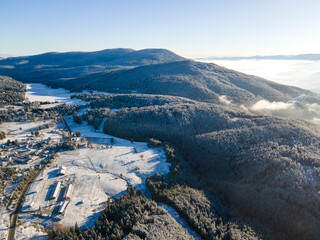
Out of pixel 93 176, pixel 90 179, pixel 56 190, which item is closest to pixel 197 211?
pixel 90 179

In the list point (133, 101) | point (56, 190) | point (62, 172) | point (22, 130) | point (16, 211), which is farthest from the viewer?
point (133, 101)

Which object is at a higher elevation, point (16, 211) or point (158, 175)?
point (16, 211)

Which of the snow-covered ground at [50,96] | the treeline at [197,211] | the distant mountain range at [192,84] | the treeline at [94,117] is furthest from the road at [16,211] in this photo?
the distant mountain range at [192,84]

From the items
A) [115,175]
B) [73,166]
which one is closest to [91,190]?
[115,175]

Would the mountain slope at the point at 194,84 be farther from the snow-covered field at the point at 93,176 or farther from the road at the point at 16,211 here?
the road at the point at 16,211

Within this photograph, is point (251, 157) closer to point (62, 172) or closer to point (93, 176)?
point (93, 176)

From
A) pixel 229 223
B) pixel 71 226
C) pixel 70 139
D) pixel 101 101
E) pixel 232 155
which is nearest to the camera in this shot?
pixel 71 226

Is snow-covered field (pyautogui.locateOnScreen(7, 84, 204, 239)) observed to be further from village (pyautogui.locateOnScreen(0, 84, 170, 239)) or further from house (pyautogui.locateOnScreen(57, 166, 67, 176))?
house (pyautogui.locateOnScreen(57, 166, 67, 176))

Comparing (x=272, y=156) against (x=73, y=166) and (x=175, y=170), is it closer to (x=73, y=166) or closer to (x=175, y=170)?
(x=175, y=170)
